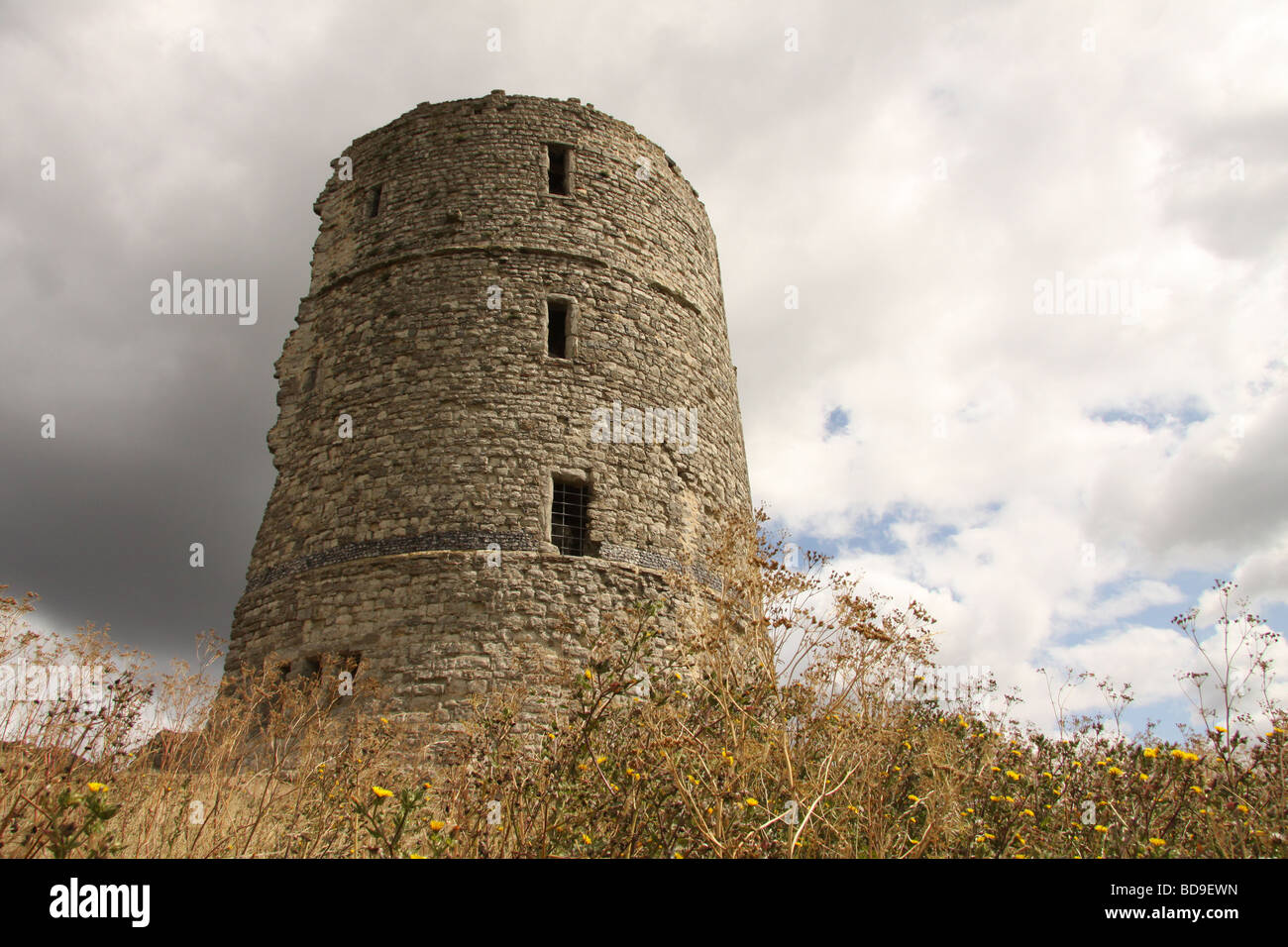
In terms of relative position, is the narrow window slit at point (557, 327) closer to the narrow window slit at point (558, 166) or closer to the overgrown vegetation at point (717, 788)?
the narrow window slit at point (558, 166)

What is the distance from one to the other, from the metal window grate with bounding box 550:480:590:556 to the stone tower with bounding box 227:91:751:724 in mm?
29

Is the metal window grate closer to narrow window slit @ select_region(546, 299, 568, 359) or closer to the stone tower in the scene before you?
the stone tower

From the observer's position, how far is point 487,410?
8992mm

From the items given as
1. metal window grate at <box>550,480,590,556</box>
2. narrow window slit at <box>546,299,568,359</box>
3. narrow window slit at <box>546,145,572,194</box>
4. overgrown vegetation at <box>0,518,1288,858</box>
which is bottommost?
overgrown vegetation at <box>0,518,1288,858</box>

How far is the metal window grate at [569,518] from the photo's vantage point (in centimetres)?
873

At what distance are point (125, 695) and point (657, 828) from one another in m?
3.35

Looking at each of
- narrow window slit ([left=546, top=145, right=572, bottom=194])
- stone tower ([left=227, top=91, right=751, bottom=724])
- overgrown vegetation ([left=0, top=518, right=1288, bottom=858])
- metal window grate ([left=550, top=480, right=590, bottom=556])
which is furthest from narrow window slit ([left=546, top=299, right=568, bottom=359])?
overgrown vegetation ([left=0, top=518, right=1288, bottom=858])

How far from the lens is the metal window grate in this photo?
8.73 m

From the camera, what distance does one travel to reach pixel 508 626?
797cm

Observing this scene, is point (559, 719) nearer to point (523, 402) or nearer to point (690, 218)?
point (523, 402)

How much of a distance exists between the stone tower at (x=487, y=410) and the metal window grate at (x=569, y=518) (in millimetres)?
29

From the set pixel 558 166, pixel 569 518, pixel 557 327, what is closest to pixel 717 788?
pixel 569 518

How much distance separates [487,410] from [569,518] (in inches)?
65.2
